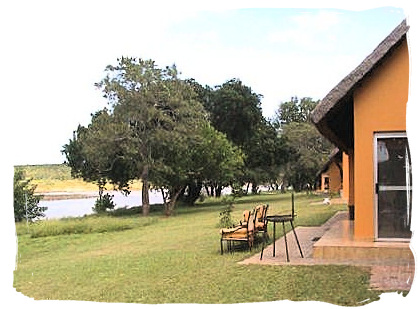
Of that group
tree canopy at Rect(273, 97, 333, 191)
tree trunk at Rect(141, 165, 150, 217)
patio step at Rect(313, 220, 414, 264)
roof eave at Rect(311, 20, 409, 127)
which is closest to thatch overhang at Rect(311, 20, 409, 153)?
roof eave at Rect(311, 20, 409, 127)

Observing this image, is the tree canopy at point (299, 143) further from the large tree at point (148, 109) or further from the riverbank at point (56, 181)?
the riverbank at point (56, 181)

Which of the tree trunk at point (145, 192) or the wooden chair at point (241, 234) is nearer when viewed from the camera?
the wooden chair at point (241, 234)

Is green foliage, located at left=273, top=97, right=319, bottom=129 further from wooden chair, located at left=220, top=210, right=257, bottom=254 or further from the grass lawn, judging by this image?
wooden chair, located at left=220, top=210, right=257, bottom=254

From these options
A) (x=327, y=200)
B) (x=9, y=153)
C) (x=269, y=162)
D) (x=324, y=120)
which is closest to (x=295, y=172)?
(x=269, y=162)

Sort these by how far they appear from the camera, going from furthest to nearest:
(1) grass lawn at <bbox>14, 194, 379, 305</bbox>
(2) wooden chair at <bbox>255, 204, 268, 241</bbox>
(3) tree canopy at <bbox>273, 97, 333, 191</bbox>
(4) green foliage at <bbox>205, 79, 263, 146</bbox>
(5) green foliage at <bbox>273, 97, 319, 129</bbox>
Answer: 1. (3) tree canopy at <bbox>273, 97, 333, 191</bbox>
2. (5) green foliage at <bbox>273, 97, 319, 129</bbox>
3. (4) green foliage at <bbox>205, 79, 263, 146</bbox>
4. (2) wooden chair at <bbox>255, 204, 268, 241</bbox>
5. (1) grass lawn at <bbox>14, 194, 379, 305</bbox>

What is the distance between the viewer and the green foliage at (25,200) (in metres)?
5.23

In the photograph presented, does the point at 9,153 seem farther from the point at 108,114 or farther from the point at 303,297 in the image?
the point at 108,114

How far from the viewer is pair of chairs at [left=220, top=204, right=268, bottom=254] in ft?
20.8

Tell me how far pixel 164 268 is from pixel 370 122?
2.35 meters

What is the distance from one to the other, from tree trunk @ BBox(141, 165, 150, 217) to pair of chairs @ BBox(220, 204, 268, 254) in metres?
1.45

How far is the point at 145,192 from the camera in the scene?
323 inches

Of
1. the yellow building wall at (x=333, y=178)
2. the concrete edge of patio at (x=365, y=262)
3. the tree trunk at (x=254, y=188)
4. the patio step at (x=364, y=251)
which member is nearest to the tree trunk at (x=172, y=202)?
the tree trunk at (x=254, y=188)

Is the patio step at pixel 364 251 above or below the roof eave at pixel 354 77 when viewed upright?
below

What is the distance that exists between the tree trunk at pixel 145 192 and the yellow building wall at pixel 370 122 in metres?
3.29
